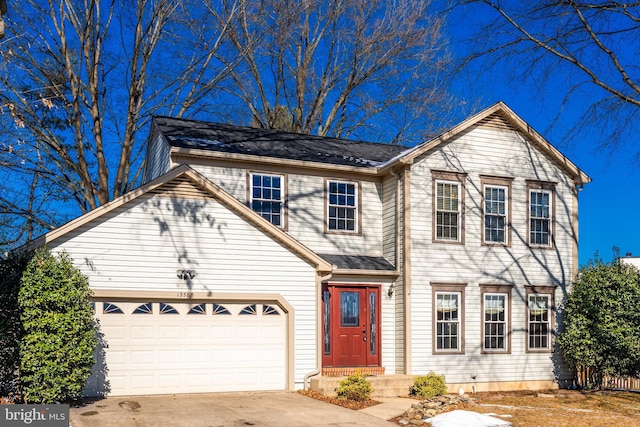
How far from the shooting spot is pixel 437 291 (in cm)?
1834

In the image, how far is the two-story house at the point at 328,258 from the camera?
1463 cm

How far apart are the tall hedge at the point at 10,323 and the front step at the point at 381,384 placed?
6.27 m

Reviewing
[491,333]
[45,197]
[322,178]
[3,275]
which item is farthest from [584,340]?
[45,197]

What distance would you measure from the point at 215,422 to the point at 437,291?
27.3 ft

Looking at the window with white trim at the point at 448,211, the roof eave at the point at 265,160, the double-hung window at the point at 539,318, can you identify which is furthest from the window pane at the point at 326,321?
the double-hung window at the point at 539,318

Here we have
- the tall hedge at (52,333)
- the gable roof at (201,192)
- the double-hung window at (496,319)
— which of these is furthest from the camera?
the double-hung window at (496,319)

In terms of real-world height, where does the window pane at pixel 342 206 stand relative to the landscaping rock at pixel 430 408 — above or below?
above

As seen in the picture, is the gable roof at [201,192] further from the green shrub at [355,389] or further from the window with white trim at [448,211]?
the window with white trim at [448,211]

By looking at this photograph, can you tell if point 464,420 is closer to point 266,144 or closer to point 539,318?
point 539,318

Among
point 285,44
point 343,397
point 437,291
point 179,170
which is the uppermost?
point 285,44

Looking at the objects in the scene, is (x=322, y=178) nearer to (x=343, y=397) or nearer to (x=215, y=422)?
(x=343, y=397)

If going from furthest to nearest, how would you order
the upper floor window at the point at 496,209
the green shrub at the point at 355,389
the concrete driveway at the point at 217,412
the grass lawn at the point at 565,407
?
the upper floor window at the point at 496,209 < the green shrub at the point at 355,389 < the grass lawn at the point at 565,407 < the concrete driveway at the point at 217,412

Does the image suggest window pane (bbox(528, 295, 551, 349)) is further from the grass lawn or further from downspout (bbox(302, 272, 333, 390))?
downspout (bbox(302, 272, 333, 390))

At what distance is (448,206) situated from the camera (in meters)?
18.8
